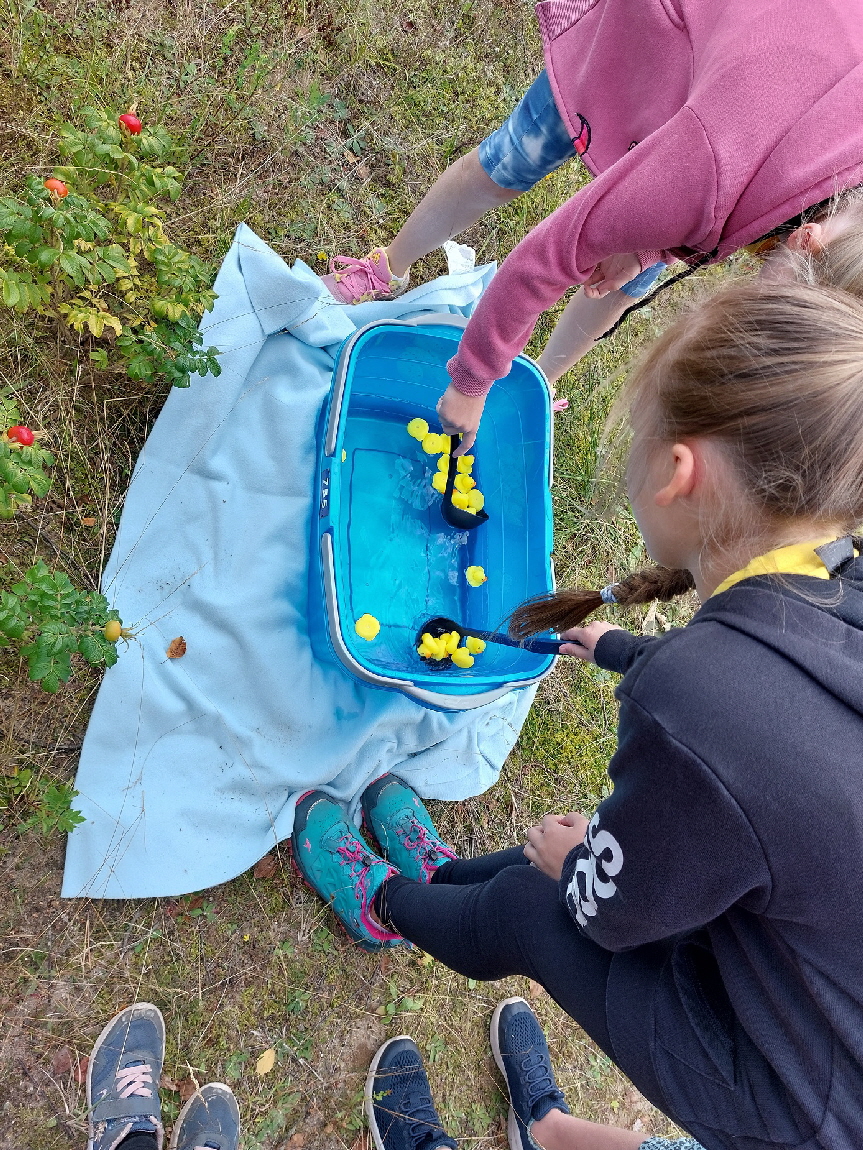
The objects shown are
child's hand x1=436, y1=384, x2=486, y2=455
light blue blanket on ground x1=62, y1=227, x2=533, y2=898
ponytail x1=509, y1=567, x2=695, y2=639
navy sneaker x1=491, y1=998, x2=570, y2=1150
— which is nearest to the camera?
ponytail x1=509, y1=567, x2=695, y2=639

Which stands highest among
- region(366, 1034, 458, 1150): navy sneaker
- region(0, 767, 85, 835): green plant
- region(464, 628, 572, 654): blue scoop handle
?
region(0, 767, 85, 835): green plant

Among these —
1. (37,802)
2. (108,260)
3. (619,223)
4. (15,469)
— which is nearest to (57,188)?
(108,260)

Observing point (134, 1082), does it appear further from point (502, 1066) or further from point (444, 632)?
point (444, 632)

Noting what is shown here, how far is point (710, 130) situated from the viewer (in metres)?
1.17

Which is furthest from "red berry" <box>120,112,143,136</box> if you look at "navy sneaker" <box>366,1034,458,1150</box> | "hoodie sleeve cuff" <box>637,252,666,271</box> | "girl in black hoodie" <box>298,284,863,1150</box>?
"navy sneaker" <box>366,1034,458,1150</box>

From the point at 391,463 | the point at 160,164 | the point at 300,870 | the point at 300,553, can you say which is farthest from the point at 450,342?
the point at 300,870

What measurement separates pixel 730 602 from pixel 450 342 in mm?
1263

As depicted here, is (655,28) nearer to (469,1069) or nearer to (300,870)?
(300,870)

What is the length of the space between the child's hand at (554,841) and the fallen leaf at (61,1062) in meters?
1.06

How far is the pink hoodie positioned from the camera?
3.84 ft

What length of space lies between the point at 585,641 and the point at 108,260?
3.85 feet

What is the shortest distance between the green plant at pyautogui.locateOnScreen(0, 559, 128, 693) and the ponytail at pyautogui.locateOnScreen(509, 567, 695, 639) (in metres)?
0.87

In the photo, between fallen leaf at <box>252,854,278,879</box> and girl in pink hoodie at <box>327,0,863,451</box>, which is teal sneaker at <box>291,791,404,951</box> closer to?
fallen leaf at <box>252,854,278,879</box>

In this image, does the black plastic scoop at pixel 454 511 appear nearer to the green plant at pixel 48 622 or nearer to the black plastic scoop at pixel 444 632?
the black plastic scoop at pixel 444 632
